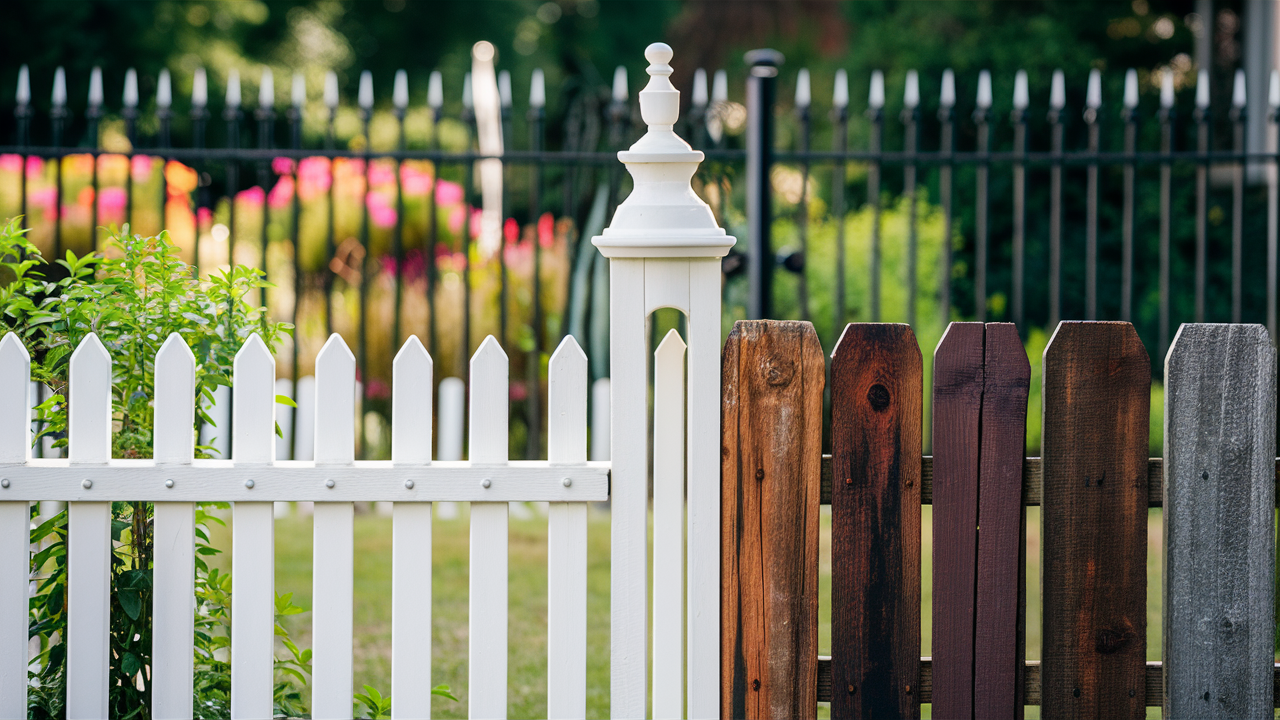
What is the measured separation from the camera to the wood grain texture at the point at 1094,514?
1.82 m

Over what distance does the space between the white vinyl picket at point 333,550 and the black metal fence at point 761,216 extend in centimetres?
256

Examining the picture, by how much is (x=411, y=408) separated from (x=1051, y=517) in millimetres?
1241

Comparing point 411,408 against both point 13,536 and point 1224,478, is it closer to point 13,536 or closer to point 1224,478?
point 13,536

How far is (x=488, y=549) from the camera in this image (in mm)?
1875

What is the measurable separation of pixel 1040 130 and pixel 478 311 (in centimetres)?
528

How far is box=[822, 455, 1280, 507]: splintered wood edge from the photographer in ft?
6.07

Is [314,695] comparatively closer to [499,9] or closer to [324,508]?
[324,508]

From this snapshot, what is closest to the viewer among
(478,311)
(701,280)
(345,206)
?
(701,280)

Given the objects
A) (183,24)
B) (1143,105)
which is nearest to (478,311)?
(1143,105)

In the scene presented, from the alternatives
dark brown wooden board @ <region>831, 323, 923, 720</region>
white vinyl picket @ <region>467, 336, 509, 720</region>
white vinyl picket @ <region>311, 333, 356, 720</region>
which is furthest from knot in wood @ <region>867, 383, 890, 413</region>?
white vinyl picket @ <region>311, 333, 356, 720</region>

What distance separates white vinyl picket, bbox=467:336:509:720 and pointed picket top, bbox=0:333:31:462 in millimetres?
860

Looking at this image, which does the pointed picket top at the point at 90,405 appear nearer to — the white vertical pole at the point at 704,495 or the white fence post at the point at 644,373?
the white fence post at the point at 644,373

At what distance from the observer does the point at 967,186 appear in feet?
25.1

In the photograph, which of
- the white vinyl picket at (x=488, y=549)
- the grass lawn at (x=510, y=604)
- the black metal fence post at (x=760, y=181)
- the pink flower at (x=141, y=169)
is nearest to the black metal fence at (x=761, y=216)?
the black metal fence post at (x=760, y=181)
